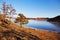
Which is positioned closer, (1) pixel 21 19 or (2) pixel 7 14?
(1) pixel 21 19

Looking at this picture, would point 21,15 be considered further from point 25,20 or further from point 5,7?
point 5,7

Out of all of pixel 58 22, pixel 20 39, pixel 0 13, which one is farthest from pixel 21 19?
pixel 58 22

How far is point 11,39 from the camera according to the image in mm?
8812

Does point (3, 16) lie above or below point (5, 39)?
above

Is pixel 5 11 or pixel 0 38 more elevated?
pixel 5 11

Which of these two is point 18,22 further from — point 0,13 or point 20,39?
point 20,39

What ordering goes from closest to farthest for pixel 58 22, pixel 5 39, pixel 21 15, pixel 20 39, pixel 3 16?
pixel 5 39 < pixel 20 39 < pixel 21 15 < pixel 3 16 < pixel 58 22

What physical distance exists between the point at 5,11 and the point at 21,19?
3.91 m

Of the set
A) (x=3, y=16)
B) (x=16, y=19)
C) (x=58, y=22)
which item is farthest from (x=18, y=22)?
(x=58, y=22)

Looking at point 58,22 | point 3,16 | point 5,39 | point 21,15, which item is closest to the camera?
point 5,39

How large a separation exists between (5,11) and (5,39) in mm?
14832

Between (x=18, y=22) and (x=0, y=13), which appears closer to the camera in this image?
(x=18, y=22)

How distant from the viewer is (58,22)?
1646 inches

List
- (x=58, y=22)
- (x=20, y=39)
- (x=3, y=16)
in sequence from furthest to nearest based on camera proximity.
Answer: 1. (x=58, y=22)
2. (x=3, y=16)
3. (x=20, y=39)
